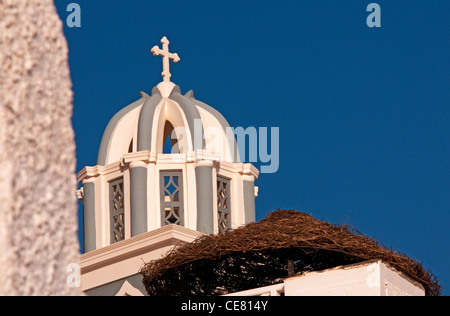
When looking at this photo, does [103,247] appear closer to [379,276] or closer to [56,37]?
[379,276]

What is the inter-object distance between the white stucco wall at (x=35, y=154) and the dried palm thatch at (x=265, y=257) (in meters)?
8.06

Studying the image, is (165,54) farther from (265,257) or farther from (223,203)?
(265,257)

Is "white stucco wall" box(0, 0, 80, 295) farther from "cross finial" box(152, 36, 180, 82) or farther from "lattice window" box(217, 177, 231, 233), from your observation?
"cross finial" box(152, 36, 180, 82)

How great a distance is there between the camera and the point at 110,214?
18250mm

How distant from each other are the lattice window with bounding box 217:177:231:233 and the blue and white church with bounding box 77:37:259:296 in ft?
0.06

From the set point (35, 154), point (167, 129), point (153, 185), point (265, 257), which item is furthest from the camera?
point (167, 129)

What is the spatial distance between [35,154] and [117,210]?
1659 cm

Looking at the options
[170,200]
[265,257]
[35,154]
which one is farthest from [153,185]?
[35,154]

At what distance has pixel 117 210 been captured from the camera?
18.2 meters

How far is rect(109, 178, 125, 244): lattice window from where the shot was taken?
1809cm

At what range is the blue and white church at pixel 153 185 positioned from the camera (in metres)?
17.1

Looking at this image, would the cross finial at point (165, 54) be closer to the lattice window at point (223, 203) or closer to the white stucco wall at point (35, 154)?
the lattice window at point (223, 203)

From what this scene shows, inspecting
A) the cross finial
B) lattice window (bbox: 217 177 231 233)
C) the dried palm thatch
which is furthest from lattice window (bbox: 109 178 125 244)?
the dried palm thatch

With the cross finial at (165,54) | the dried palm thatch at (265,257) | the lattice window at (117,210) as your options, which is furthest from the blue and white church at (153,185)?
the dried palm thatch at (265,257)
